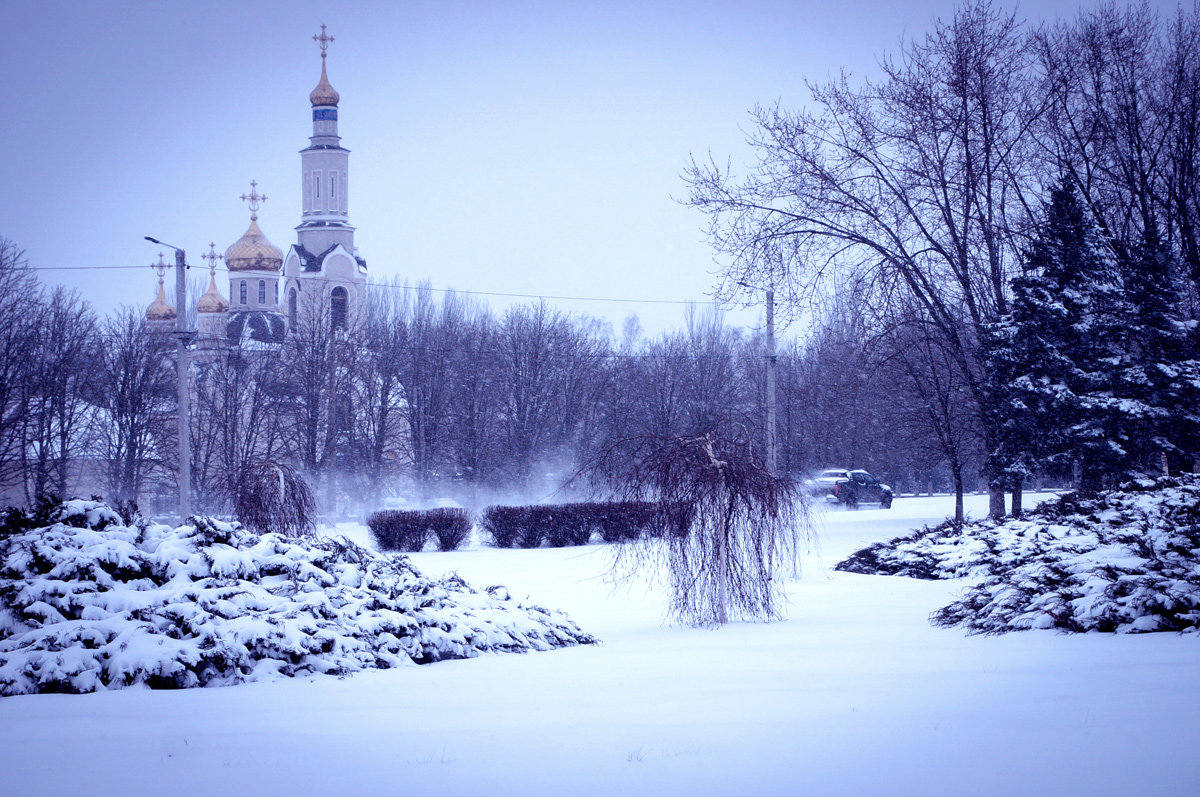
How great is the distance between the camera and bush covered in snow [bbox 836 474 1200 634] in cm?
900

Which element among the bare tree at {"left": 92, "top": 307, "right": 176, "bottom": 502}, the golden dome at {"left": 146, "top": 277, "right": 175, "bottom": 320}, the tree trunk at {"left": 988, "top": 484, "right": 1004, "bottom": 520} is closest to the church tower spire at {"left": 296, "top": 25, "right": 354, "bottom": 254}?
the golden dome at {"left": 146, "top": 277, "right": 175, "bottom": 320}

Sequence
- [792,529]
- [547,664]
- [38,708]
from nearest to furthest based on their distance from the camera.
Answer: [38,708], [547,664], [792,529]

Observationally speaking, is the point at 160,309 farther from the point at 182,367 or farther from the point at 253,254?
the point at 182,367

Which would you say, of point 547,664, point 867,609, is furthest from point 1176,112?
point 547,664

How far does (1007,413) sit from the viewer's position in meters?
24.2

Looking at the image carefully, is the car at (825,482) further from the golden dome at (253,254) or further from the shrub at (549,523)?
the golden dome at (253,254)

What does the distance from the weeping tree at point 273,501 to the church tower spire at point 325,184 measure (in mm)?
51556

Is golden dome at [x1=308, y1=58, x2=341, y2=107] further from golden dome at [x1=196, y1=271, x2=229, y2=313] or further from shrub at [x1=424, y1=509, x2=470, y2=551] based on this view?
shrub at [x1=424, y1=509, x2=470, y2=551]

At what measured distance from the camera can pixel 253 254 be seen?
65.8 metres

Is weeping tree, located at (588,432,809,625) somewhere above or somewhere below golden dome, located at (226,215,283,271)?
below

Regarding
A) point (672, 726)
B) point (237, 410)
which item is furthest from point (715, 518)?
point (237, 410)

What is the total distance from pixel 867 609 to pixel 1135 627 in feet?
13.3

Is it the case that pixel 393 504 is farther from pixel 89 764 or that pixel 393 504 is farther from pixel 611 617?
pixel 89 764

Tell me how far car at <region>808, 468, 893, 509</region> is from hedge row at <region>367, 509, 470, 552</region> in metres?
16.5
